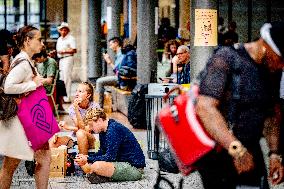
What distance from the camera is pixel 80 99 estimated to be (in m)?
9.38

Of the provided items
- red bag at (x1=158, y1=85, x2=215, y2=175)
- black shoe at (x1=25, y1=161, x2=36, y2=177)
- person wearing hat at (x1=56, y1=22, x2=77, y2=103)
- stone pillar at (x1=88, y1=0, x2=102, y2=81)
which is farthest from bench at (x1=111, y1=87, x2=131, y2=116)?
red bag at (x1=158, y1=85, x2=215, y2=175)

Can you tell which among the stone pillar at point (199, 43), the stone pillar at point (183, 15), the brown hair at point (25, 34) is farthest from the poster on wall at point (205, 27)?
the stone pillar at point (183, 15)

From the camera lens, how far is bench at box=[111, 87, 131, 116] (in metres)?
15.1

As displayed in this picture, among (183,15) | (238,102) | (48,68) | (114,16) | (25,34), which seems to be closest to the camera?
(238,102)

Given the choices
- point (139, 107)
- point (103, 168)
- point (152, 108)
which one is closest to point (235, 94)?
point (103, 168)

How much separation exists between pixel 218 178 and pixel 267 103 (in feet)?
1.64

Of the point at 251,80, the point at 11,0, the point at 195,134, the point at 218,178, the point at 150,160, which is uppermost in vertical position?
the point at 11,0

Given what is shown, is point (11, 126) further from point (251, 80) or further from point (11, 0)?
point (11, 0)

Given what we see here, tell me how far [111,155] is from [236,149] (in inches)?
167

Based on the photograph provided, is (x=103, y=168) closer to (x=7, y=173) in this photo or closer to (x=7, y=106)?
(x=7, y=173)

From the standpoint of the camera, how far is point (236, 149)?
390 cm

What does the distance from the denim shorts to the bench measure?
6.52 m

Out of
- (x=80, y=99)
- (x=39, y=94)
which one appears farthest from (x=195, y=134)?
(x=80, y=99)

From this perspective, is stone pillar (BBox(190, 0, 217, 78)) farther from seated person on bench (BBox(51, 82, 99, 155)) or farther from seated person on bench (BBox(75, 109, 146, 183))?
seated person on bench (BBox(75, 109, 146, 183))
